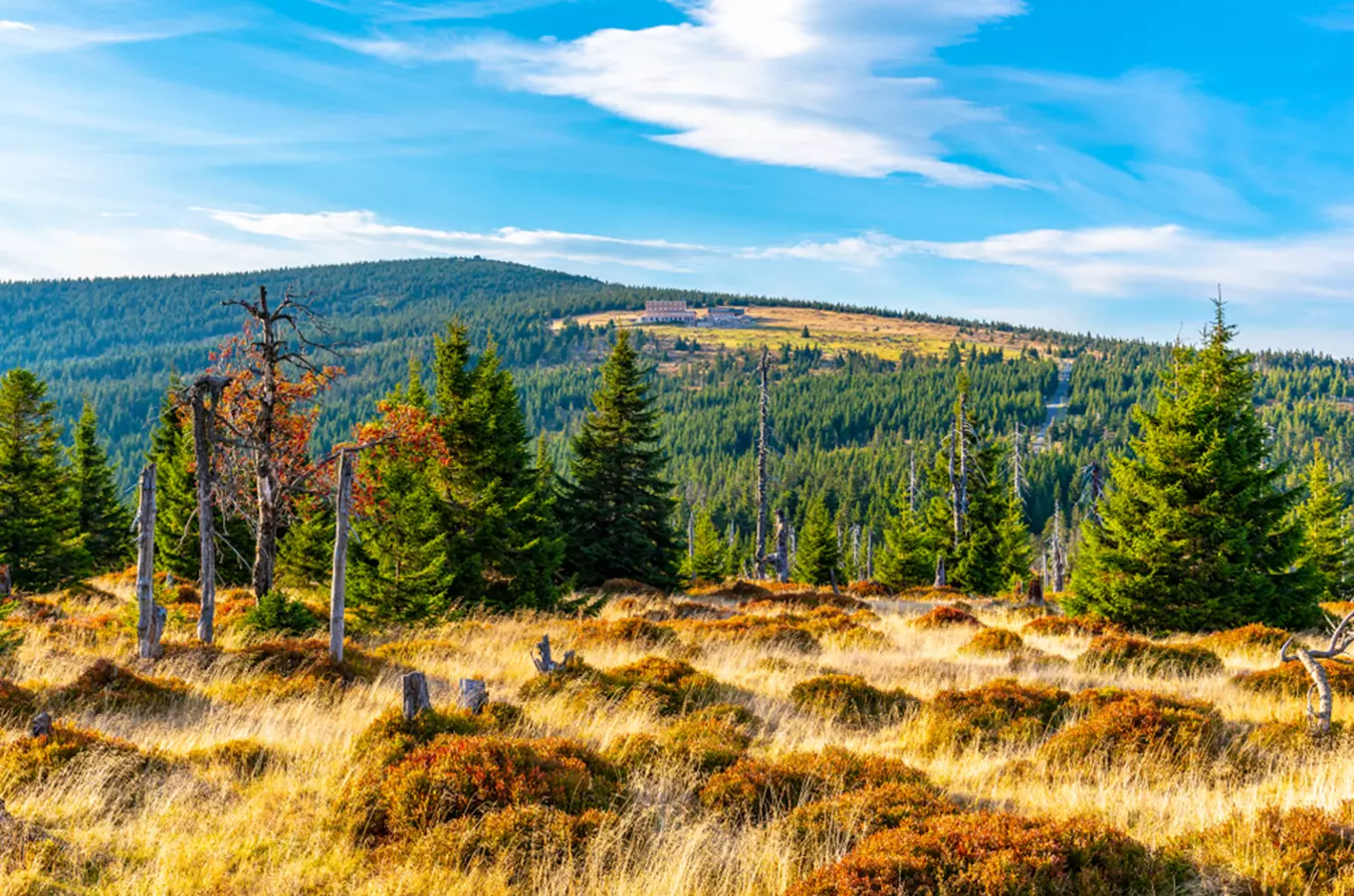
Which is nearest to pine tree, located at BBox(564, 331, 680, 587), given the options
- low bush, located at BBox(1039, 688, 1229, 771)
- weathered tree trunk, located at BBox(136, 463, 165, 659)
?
weathered tree trunk, located at BBox(136, 463, 165, 659)

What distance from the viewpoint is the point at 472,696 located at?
859cm

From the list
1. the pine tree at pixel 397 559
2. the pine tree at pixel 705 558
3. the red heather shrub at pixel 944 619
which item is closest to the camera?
the pine tree at pixel 397 559

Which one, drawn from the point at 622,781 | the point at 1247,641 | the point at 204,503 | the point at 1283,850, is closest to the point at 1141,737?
the point at 1283,850

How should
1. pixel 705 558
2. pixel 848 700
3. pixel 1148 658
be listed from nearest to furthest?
Answer: pixel 848 700 → pixel 1148 658 → pixel 705 558

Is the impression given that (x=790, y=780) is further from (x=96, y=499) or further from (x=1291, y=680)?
(x=96, y=499)

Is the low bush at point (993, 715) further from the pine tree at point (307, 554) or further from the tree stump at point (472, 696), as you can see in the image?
the pine tree at point (307, 554)

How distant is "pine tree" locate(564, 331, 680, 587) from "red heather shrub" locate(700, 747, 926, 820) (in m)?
17.8

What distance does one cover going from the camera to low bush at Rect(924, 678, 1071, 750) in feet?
27.3

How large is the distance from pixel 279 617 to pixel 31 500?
62.4 feet

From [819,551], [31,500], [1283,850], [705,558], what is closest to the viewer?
[1283,850]

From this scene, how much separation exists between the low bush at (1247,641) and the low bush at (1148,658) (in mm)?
1103

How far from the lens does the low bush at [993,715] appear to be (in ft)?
27.3

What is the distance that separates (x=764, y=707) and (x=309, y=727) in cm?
520

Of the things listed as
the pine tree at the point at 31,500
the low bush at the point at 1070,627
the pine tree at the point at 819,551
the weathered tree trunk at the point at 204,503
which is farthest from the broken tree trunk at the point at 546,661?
the pine tree at the point at 819,551
